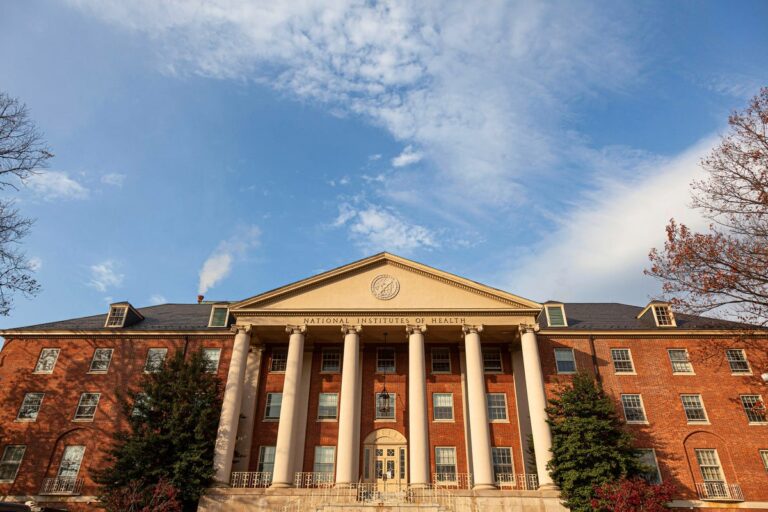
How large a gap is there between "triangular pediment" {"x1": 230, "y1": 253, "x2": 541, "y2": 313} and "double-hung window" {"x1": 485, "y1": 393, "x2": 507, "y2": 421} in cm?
618

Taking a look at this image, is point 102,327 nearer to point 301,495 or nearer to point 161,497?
point 161,497

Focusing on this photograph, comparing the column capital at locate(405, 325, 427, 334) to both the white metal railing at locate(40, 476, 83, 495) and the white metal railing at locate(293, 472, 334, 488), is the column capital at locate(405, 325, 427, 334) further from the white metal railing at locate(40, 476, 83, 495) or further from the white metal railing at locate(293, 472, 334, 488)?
the white metal railing at locate(40, 476, 83, 495)

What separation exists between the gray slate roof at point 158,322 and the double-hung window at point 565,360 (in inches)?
925

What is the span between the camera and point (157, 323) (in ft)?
130

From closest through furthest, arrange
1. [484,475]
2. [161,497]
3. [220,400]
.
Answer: [161,497], [484,475], [220,400]

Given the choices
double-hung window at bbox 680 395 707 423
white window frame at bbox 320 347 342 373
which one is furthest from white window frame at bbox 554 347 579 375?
white window frame at bbox 320 347 342 373

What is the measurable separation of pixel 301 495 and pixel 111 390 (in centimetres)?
1665

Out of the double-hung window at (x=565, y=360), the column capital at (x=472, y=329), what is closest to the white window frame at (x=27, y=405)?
the column capital at (x=472, y=329)

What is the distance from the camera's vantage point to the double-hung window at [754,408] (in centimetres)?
3341

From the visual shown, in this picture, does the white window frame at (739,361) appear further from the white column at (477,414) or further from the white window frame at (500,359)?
the white column at (477,414)

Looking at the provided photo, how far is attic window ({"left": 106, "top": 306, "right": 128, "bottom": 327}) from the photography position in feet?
127

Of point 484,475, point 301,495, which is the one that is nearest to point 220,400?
point 301,495

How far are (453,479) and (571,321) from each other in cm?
1480

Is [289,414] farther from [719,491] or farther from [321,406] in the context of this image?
[719,491]
